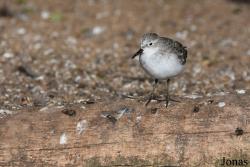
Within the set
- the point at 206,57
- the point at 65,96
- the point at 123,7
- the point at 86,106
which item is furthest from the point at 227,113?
the point at 123,7

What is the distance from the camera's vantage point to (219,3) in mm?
13562

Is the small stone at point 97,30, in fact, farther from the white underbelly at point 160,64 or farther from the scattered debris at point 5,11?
the white underbelly at point 160,64

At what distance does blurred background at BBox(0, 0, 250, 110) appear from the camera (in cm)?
924

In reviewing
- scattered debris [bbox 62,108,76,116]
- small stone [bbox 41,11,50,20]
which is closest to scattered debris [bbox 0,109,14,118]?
scattered debris [bbox 62,108,76,116]

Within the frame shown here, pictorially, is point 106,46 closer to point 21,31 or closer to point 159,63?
point 21,31

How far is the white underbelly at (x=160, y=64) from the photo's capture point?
22.7ft

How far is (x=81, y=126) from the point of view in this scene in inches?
239

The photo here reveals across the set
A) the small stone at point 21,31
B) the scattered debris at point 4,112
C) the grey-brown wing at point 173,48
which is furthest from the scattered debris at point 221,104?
the small stone at point 21,31

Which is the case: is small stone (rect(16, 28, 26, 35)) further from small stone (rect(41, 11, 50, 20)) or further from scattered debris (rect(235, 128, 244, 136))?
scattered debris (rect(235, 128, 244, 136))

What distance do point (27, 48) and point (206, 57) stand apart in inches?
145

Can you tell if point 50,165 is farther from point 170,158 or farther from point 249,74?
point 249,74

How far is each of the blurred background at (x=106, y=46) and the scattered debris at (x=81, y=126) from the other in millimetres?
1861

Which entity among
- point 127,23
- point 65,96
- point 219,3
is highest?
point 219,3

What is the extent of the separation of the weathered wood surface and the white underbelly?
0.91m
